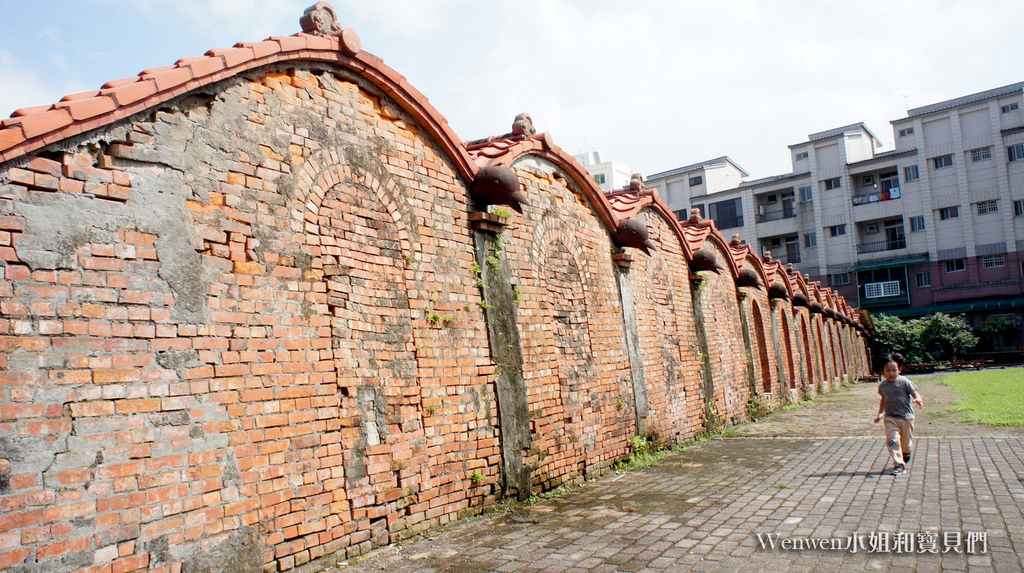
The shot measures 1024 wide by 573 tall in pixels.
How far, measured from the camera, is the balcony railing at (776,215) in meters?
46.5

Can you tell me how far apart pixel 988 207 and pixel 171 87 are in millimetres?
47211

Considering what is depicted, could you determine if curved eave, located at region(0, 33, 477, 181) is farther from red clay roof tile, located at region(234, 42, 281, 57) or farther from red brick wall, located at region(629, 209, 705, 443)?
red brick wall, located at region(629, 209, 705, 443)

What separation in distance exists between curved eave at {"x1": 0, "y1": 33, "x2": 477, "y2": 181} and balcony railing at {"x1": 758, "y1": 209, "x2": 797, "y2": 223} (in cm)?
4510

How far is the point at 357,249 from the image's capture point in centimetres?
553

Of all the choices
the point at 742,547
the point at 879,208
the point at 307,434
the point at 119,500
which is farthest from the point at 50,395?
the point at 879,208

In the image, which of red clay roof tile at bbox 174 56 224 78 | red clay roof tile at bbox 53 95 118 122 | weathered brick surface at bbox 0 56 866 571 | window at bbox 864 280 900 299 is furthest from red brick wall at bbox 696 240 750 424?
window at bbox 864 280 900 299

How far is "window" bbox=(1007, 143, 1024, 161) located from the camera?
127 ft

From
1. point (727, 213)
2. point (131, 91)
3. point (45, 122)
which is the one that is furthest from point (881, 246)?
point (45, 122)

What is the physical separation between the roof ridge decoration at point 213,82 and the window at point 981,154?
145 feet

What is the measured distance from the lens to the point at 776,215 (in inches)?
1855

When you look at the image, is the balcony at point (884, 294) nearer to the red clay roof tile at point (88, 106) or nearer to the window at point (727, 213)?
the window at point (727, 213)

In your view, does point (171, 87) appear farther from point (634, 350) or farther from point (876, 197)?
point (876, 197)

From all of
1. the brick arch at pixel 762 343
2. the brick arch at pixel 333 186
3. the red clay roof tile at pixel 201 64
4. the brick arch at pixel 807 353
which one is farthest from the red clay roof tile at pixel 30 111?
the brick arch at pixel 807 353

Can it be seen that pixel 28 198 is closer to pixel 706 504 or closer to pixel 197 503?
pixel 197 503
